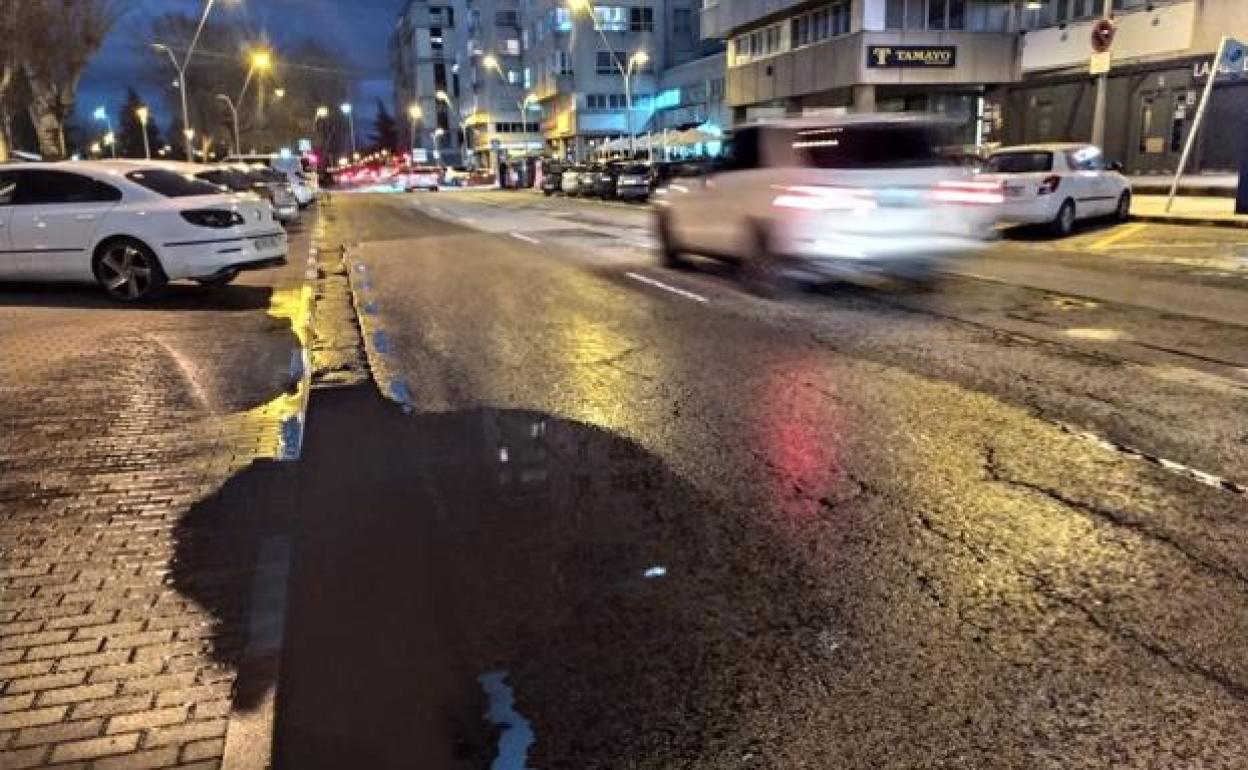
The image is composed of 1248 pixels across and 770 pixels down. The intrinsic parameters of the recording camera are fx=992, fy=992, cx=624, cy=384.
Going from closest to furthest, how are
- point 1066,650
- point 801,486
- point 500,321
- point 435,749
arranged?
point 435,749 → point 1066,650 → point 801,486 → point 500,321

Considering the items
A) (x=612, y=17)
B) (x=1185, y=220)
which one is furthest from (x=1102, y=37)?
(x=612, y=17)

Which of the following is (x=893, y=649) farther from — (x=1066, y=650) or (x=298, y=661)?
(x=298, y=661)

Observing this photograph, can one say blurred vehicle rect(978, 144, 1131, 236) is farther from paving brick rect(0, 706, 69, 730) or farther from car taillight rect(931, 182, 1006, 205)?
paving brick rect(0, 706, 69, 730)

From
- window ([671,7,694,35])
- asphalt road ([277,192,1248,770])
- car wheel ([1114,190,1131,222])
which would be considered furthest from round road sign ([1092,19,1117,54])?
window ([671,7,694,35])

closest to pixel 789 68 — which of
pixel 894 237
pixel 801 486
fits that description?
pixel 894 237

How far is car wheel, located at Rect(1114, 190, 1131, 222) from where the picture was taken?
20848 mm

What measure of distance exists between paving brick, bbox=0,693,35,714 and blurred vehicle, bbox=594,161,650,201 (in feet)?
124

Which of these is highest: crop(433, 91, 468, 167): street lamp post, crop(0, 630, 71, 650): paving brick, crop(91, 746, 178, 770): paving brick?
crop(433, 91, 468, 167): street lamp post

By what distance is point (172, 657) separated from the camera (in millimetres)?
3572

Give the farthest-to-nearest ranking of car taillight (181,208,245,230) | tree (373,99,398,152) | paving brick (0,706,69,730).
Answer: tree (373,99,398,152)
car taillight (181,208,245,230)
paving brick (0,706,69,730)

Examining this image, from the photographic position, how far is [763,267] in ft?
40.5

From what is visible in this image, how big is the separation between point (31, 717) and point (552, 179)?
2121 inches

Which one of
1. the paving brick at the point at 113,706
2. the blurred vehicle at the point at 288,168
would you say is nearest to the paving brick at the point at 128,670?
the paving brick at the point at 113,706

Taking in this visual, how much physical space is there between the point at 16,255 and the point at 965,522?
1163 cm
